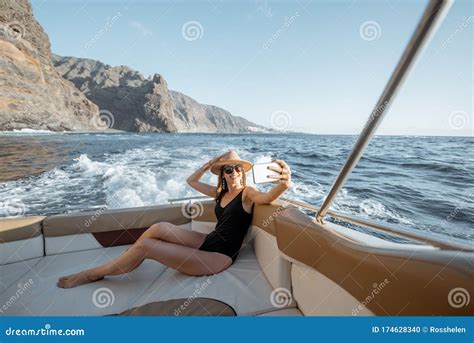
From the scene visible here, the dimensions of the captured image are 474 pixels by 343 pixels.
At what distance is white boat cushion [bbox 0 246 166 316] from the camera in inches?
61.1

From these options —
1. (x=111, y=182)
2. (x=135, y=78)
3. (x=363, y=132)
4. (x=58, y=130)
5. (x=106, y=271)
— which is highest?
(x=135, y=78)

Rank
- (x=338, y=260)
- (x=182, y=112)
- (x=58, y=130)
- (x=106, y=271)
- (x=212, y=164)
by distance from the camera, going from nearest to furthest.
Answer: (x=338, y=260), (x=106, y=271), (x=212, y=164), (x=58, y=130), (x=182, y=112)

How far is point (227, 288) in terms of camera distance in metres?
1.66

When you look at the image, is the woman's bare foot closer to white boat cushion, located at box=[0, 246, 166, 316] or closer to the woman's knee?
white boat cushion, located at box=[0, 246, 166, 316]

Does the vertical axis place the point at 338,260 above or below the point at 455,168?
below

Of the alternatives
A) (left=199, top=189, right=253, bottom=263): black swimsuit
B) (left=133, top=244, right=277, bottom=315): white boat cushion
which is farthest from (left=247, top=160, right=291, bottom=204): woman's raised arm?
(left=133, top=244, right=277, bottom=315): white boat cushion

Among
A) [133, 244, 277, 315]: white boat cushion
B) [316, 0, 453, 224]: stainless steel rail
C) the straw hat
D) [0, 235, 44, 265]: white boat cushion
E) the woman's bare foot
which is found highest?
[316, 0, 453, 224]: stainless steel rail

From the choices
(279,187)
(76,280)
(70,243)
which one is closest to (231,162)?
(279,187)

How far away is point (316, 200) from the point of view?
4680 mm

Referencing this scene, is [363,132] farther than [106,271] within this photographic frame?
No

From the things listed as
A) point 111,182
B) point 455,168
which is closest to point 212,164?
point 111,182

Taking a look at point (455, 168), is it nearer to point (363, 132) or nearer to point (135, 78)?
point (363, 132)

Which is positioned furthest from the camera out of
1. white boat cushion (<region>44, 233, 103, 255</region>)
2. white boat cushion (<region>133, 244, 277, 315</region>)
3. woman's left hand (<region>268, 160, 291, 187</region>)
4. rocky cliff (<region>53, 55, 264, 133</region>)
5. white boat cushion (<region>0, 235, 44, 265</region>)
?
rocky cliff (<region>53, 55, 264, 133</region>)

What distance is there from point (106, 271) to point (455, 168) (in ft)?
24.5
